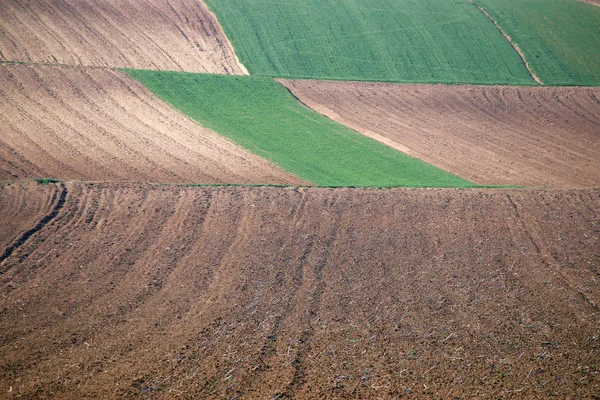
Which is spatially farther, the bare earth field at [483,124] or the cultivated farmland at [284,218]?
the bare earth field at [483,124]

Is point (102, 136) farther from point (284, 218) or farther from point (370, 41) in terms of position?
Answer: point (370, 41)

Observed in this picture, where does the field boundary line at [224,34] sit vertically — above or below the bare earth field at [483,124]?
above

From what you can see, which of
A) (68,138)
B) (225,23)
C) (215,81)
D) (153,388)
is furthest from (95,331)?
(225,23)

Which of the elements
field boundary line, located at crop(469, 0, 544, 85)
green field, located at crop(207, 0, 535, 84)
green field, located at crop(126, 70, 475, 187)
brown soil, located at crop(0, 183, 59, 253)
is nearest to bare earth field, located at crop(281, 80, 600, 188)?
green field, located at crop(126, 70, 475, 187)

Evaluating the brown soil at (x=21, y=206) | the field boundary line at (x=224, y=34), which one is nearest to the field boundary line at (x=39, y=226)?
the brown soil at (x=21, y=206)

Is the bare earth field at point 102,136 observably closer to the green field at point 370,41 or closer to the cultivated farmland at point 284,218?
the cultivated farmland at point 284,218

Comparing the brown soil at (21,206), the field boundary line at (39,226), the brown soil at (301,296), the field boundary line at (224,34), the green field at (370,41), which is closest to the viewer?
the brown soil at (301,296)

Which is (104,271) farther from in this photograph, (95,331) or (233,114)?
(233,114)
